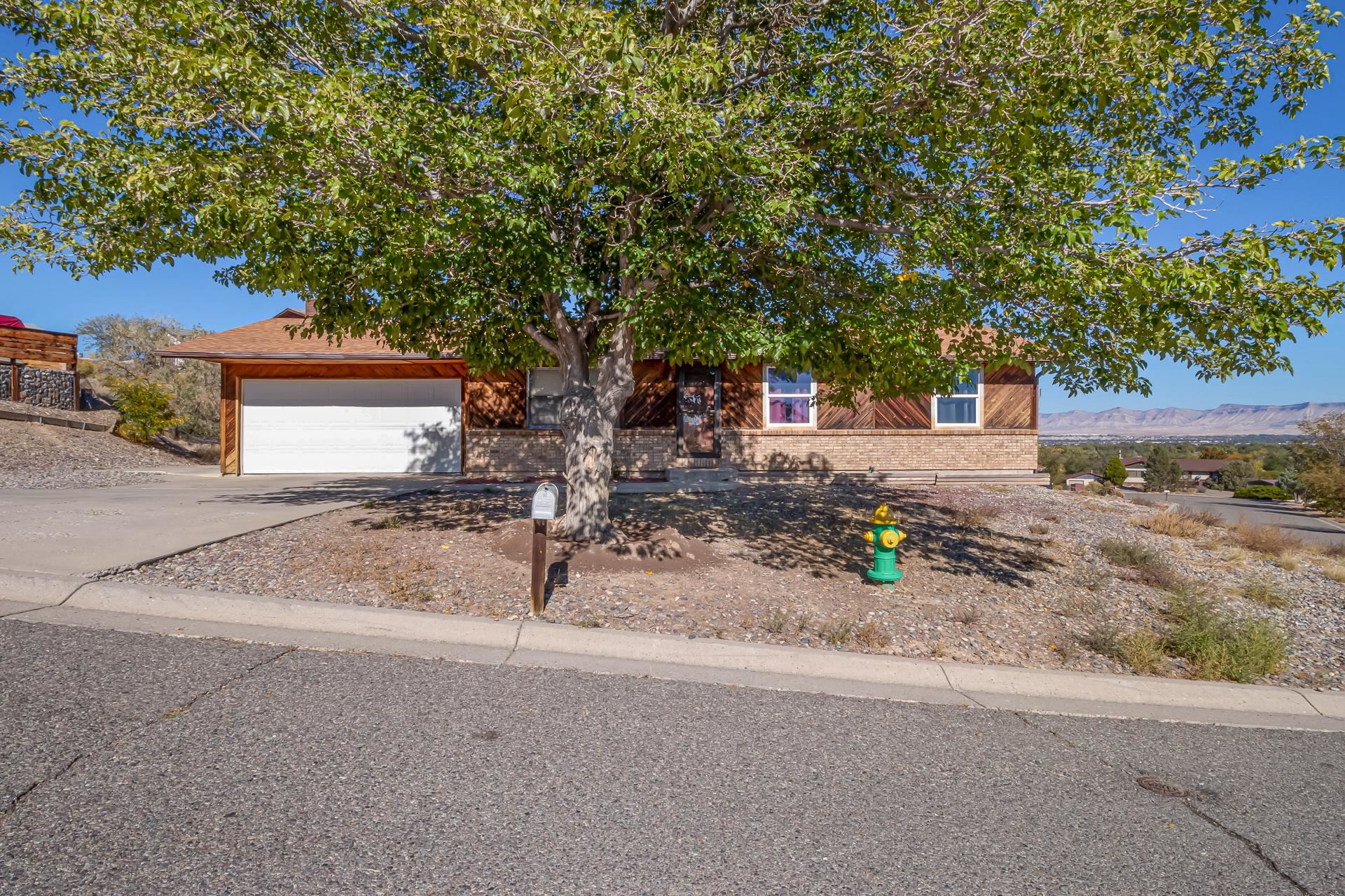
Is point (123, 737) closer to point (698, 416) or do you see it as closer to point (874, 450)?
point (698, 416)

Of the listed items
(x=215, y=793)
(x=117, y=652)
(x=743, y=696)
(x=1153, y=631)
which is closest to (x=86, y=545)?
(x=117, y=652)

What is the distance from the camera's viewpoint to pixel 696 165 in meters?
Result: 5.91

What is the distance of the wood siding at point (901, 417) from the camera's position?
17047mm

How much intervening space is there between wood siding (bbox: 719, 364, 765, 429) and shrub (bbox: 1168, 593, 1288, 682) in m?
10.7

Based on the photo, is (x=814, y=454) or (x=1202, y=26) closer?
(x=1202, y=26)

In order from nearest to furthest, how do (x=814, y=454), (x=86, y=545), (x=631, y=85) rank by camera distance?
(x=631, y=85) < (x=86, y=545) < (x=814, y=454)

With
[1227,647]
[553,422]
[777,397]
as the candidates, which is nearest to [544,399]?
[553,422]

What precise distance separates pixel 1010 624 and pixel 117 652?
6879 mm

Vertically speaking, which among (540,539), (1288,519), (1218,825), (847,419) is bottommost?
(1288,519)

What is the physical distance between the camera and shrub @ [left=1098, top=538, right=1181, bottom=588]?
8.50m

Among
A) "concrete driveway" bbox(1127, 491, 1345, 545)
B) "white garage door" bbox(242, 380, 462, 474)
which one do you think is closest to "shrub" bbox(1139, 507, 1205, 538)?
"concrete driveway" bbox(1127, 491, 1345, 545)

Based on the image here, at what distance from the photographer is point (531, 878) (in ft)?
8.86

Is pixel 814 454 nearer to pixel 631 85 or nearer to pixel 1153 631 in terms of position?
pixel 1153 631

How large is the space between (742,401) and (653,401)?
205 centimetres
